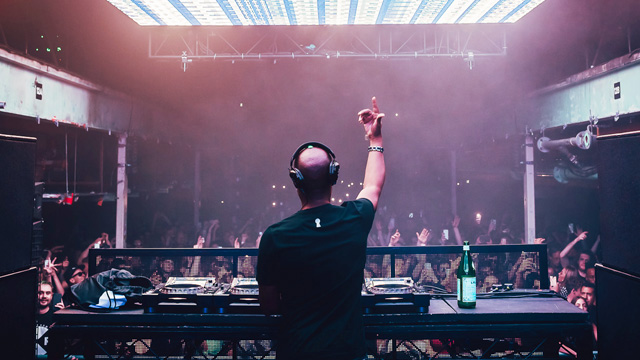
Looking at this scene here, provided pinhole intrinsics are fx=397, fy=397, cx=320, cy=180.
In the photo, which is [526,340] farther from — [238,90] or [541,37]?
[238,90]

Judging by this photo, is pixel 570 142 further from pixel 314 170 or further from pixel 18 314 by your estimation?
pixel 18 314

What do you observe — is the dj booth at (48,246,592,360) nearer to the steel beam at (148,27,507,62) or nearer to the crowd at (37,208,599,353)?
the crowd at (37,208,599,353)

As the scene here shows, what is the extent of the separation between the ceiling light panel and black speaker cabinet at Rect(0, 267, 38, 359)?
3076 millimetres

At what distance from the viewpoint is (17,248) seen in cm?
168

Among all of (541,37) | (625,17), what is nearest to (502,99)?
(541,37)

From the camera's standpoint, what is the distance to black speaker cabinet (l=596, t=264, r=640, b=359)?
1584 millimetres

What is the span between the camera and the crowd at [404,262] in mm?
2531

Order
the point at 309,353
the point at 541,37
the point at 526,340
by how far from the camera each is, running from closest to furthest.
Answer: the point at 309,353, the point at 526,340, the point at 541,37

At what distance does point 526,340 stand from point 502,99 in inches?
234

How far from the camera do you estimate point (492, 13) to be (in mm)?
4230

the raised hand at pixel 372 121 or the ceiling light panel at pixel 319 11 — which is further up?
the ceiling light panel at pixel 319 11

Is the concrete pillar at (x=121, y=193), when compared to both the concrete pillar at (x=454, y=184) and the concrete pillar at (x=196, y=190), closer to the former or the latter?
the concrete pillar at (x=196, y=190)

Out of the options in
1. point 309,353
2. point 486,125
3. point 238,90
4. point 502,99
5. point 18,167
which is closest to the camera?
point 309,353

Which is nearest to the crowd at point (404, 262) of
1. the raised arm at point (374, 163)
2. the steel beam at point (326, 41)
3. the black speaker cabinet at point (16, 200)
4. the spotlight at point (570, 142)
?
the black speaker cabinet at point (16, 200)
